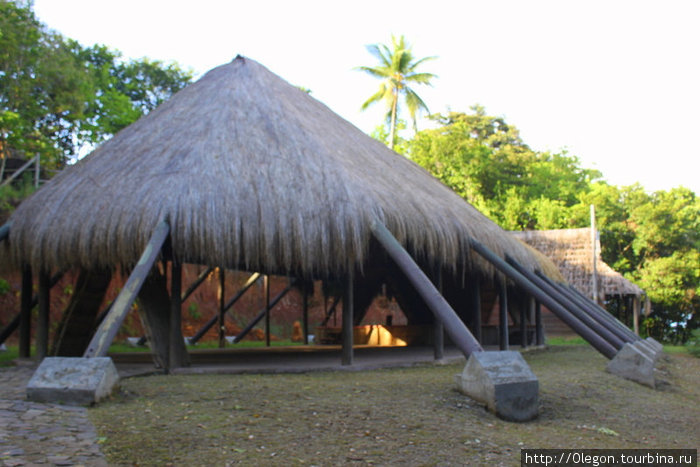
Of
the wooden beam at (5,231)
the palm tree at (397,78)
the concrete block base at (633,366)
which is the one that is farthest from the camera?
the palm tree at (397,78)

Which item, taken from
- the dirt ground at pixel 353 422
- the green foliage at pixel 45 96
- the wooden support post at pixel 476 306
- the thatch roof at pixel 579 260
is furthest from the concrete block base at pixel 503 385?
the thatch roof at pixel 579 260

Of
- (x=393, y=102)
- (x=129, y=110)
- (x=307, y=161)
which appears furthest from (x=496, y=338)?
(x=393, y=102)

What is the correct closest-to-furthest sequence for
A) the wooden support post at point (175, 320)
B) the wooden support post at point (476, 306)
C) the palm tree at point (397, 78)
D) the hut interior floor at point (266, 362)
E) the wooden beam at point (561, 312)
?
the wooden support post at point (175, 320) → the hut interior floor at point (266, 362) → the wooden beam at point (561, 312) → the wooden support post at point (476, 306) → the palm tree at point (397, 78)

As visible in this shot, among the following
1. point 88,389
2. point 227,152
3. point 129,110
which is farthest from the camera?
point 129,110

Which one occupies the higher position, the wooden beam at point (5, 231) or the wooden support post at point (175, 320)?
the wooden beam at point (5, 231)

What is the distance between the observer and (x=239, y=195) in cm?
686

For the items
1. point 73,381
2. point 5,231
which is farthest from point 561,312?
point 5,231

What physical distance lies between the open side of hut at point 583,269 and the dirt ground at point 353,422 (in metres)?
13.9

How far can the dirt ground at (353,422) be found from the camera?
12.8 feet

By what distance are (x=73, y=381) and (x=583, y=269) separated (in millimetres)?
18035

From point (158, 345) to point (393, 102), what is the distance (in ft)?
79.2

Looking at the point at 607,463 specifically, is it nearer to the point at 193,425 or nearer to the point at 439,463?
the point at 439,463

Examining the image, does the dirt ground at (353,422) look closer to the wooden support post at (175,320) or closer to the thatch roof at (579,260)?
the wooden support post at (175,320)

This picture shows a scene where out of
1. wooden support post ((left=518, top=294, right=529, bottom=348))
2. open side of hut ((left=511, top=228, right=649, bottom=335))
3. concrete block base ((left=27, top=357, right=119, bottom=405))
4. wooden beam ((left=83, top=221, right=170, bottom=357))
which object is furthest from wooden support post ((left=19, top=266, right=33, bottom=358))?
open side of hut ((left=511, top=228, right=649, bottom=335))
